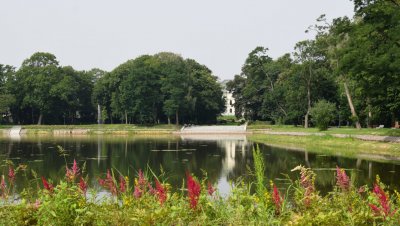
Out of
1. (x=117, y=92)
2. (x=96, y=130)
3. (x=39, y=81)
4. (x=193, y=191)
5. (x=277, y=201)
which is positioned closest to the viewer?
(x=193, y=191)

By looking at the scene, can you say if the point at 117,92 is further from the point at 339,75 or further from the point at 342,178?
the point at 342,178

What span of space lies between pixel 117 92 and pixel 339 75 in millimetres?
57138

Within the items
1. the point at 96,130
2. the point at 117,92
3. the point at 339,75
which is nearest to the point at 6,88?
the point at 117,92

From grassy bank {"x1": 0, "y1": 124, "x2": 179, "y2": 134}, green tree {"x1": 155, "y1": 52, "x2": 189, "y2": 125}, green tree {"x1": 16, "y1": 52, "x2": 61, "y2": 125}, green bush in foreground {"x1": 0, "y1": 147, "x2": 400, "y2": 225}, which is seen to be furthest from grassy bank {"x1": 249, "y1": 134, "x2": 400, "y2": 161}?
green tree {"x1": 16, "y1": 52, "x2": 61, "y2": 125}

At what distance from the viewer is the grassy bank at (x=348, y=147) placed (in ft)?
97.2

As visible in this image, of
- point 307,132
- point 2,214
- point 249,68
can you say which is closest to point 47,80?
point 249,68

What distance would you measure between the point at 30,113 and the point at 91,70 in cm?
2378

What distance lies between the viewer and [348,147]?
36.1 m

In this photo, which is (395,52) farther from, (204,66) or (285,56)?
(204,66)

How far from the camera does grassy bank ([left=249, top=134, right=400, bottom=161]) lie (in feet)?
97.2

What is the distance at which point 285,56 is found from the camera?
7619 centimetres

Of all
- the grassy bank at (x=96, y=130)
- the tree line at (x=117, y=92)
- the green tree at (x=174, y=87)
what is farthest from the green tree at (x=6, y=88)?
the green tree at (x=174, y=87)

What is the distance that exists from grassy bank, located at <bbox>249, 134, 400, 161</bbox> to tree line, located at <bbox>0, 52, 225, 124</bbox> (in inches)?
1741

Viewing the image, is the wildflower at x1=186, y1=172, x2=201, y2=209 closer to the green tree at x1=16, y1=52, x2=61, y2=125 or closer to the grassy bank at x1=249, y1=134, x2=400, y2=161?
the grassy bank at x1=249, y1=134, x2=400, y2=161
